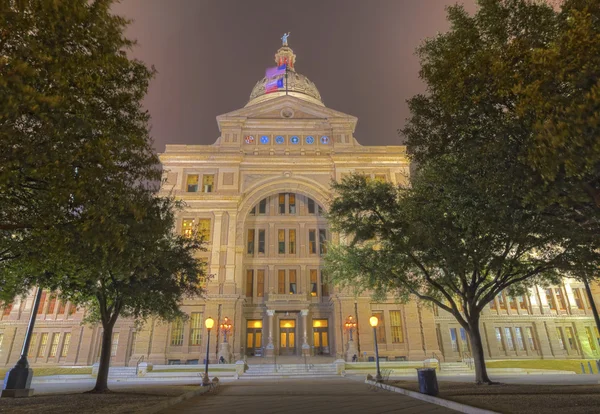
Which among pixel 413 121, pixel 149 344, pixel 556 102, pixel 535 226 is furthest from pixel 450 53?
pixel 149 344

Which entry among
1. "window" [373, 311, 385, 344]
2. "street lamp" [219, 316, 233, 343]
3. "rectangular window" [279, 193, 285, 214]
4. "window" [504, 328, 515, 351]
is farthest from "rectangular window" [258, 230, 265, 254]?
"window" [504, 328, 515, 351]

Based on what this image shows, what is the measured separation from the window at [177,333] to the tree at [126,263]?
15.9 meters

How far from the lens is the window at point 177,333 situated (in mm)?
36688

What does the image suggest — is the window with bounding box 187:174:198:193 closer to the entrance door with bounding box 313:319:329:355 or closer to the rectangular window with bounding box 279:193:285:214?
the rectangular window with bounding box 279:193:285:214

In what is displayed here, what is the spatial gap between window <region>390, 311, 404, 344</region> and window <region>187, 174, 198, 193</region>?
26.5m

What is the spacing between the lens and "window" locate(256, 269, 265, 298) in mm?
41234

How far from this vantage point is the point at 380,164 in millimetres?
44156

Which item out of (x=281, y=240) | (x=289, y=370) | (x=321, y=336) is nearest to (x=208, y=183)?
(x=281, y=240)

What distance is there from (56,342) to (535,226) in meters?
47.3

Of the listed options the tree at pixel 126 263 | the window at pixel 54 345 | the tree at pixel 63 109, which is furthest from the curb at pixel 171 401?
the window at pixel 54 345

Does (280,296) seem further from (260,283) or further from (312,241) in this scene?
(312,241)

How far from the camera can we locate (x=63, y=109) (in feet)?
26.0

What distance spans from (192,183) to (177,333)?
1710cm

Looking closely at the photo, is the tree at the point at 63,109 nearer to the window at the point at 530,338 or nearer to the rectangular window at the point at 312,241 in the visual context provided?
the rectangular window at the point at 312,241
